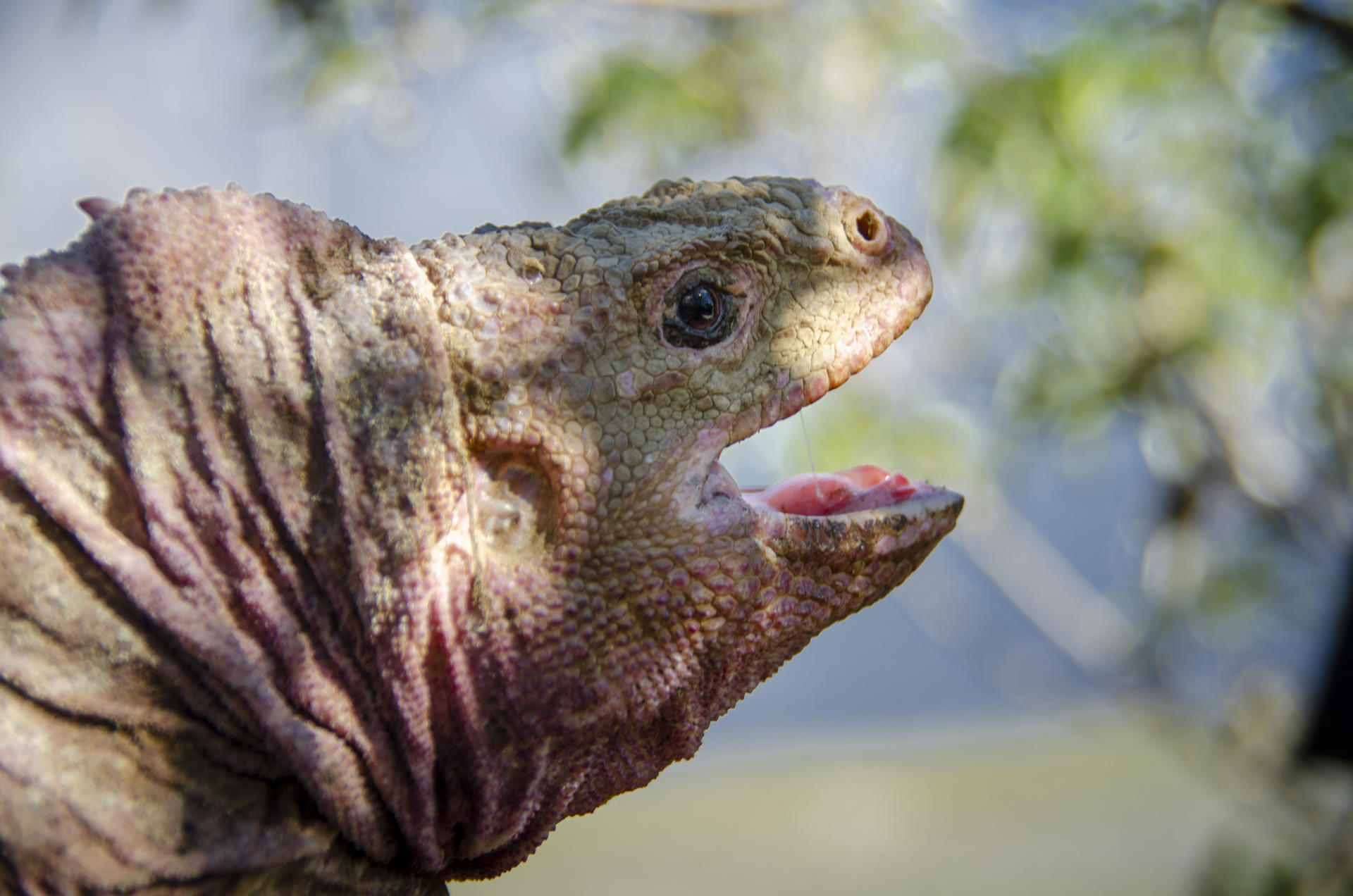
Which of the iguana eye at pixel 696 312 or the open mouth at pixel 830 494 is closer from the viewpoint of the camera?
the iguana eye at pixel 696 312

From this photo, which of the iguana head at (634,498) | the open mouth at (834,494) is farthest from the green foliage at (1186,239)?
the iguana head at (634,498)

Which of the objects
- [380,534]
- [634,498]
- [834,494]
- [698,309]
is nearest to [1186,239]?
[834,494]

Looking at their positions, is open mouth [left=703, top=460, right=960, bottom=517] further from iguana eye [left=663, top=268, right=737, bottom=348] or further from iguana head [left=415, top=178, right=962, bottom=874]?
iguana eye [left=663, top=268, right=737, bottom=348]

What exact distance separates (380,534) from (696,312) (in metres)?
0.64

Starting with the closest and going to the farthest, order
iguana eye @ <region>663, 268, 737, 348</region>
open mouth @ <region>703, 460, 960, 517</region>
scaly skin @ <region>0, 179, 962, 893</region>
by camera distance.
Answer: scaly skin @ <region>0, 179, 962, 893</region>, iguana eye @ <region>663, 268, 737, 348</region>, open mouth @ <region>703, 460, 960, 517</region>

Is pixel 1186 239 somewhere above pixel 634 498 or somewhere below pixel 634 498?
above

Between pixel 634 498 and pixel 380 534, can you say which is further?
pixel 634 498

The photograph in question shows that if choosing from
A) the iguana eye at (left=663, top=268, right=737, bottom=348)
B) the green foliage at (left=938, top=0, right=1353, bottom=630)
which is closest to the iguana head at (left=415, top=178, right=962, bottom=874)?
the iguana eye at (left=663, top=268, right=737, bottom=348)

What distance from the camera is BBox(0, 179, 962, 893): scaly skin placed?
1.45m

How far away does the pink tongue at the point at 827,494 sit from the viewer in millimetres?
1919

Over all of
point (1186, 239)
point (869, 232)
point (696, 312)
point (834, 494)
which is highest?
point (1186, 239)

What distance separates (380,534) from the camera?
154 centimetres

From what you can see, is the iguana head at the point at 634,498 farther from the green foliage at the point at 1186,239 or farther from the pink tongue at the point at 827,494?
the green foliage at the point at 1186,239

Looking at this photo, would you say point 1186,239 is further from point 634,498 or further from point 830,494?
point 634,498
